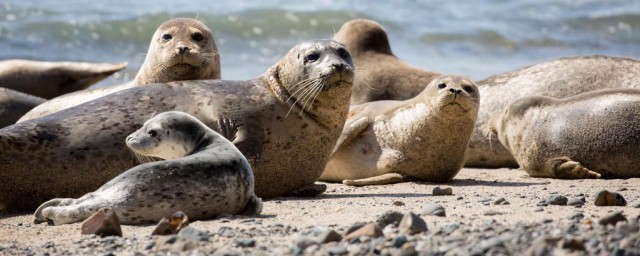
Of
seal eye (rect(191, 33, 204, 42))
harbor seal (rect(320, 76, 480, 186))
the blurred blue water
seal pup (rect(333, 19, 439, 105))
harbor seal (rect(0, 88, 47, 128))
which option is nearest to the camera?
harbor seal (rect(320, 76, 480, 186))

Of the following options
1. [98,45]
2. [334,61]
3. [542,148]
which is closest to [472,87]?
[542,148]

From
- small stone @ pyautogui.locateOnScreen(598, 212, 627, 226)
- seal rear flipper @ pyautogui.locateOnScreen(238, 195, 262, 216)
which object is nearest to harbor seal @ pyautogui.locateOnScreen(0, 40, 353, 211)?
seal rear flipper @ pyautogui.locateOnScreen(238, 195, 262, 216)

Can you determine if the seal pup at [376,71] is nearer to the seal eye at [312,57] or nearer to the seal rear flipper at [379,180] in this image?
the seal rear flipper at [379,180]

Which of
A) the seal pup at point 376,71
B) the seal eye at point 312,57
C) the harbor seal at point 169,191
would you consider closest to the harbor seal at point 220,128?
the seal eye at point 312,57

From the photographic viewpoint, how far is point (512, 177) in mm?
8570

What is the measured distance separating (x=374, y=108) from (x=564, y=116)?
4.83 feet

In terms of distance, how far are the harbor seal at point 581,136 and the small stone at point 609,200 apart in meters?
2.12

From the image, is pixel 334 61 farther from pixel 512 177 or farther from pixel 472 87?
pixel 512 177

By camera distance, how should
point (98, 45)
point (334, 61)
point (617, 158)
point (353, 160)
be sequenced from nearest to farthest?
point (334, 61)
point (617, 158)
point (353, 160)
point (98, 45)

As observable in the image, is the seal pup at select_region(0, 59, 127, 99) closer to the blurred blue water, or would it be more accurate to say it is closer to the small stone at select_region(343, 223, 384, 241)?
the blurred blue water

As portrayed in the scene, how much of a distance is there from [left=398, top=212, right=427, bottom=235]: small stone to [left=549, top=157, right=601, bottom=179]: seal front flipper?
342 cm

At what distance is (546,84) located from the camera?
384 inches

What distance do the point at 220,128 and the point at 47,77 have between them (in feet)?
19.3

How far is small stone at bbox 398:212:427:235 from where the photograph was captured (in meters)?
4.77
